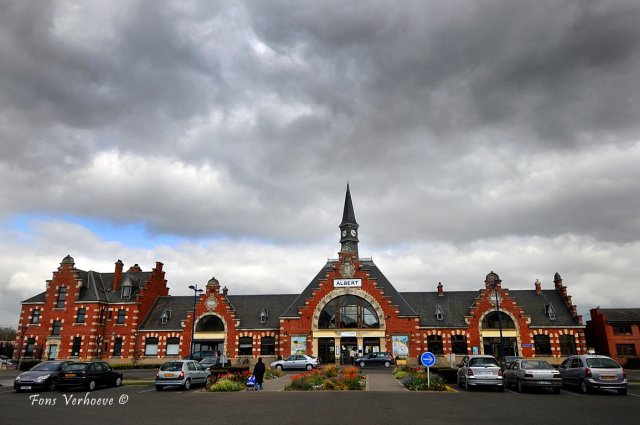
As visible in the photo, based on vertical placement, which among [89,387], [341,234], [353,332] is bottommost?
[89,387]

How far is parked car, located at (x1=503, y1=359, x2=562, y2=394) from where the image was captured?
22.5 metres

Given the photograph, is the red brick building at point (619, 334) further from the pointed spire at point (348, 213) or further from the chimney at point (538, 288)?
the pointed spire at point (348, 213)

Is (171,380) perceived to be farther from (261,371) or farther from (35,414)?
(35,414)

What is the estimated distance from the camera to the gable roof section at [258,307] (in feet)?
177

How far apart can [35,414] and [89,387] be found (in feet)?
34.4

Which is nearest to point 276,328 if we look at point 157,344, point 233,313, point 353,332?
point 233,313

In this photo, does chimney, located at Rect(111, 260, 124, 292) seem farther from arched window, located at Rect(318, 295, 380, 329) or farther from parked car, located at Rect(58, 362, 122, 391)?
parked car, located at Rect(58, 362, 122, 391)

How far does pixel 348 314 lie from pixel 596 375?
30.6m

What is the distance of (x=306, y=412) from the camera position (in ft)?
53.6

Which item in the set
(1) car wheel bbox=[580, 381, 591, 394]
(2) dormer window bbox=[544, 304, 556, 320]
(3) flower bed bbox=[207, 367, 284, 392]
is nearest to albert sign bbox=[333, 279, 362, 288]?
(2) dormer window bbox=[544, 304, 556, 320]

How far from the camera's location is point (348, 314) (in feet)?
168

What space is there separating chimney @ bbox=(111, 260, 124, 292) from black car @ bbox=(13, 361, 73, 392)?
30992 millimetres

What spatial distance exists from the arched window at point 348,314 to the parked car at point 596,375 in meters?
27.1

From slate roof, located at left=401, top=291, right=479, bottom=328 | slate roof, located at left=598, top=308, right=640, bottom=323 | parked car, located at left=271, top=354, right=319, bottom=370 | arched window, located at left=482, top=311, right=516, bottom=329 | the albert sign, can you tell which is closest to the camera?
parked car, located at left=271, top=354, right=319, bottom=370
